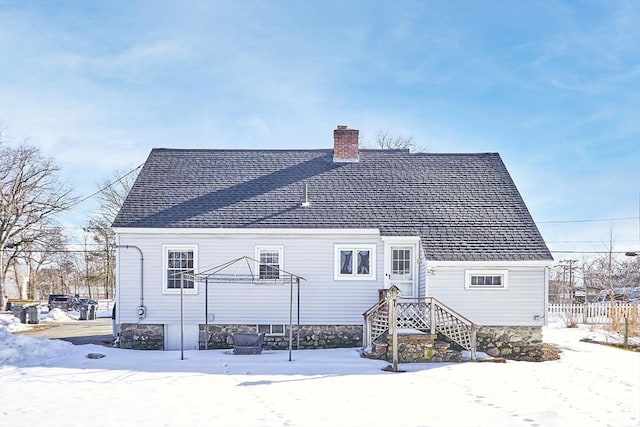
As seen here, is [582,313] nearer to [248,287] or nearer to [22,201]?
[248,287]

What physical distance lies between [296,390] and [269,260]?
5.77 meters

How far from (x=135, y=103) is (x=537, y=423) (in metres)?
13.8

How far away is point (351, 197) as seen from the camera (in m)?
16.2

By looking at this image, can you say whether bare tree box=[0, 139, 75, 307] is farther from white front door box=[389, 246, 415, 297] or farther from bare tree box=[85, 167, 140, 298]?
white front door box=[389, 246, 415, 297]

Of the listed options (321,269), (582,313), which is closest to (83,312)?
(321,269)

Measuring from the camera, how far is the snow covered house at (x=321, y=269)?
14352mm

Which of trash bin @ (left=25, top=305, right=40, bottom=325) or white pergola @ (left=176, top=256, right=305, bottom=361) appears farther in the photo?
trash bin @ (left=25, top=305, right=40, bottom=325)

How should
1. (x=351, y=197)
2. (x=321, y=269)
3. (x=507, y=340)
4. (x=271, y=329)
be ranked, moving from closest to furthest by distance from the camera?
(x=507, y=340) < (x=321, y=269) < (x=271, y=329) < (x=351, y=197)

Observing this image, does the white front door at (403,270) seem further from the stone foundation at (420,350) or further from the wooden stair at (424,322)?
the stone foundation at (420,350)

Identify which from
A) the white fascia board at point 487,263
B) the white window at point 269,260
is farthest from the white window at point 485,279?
the white window at point 269,260

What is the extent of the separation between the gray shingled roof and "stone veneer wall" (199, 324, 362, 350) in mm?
2939

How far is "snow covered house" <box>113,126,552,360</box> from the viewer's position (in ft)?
47.1

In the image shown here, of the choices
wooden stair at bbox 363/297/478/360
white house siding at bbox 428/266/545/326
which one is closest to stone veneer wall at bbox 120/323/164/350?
wooden stair at bbox 363/297/478/360

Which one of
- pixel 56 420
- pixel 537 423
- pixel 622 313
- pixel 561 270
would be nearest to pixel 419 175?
pixel 622 313
